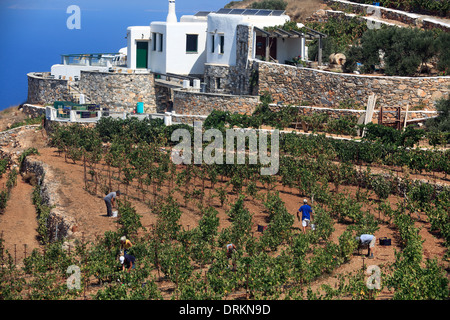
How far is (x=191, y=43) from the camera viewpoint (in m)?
40.2

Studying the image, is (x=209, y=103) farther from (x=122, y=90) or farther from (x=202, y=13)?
(x=202, y=13)

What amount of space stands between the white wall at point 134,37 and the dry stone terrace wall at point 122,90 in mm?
2241

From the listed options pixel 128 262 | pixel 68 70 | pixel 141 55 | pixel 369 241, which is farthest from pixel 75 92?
pixel 369 241

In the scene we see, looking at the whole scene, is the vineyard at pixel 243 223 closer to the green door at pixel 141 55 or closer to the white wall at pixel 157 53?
the white wall at pixel 157 53

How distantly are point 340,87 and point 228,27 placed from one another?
712 centimetres

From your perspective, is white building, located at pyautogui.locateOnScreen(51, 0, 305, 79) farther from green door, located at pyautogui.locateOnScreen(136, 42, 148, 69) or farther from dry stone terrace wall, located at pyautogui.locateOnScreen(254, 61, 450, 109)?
dry stone terrace wall, located at pyautogui.locateOnScreen(254, 61, 450, 109)

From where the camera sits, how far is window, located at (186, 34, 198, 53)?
40062 mm

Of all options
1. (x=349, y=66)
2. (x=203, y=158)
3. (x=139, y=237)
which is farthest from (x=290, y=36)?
(x=139, y=237)

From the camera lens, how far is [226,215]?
2430cm

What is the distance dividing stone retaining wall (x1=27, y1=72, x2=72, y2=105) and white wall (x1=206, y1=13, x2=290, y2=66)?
26.7ft

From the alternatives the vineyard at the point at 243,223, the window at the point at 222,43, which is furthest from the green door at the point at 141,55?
the vineyard at the point at 243,223

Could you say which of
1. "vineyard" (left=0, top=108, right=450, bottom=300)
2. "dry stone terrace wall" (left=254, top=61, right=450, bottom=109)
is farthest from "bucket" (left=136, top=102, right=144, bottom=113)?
"dry stone terrace wall" (left=254, top=61, right=450, bottom=109)

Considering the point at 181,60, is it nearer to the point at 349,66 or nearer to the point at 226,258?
the point at 349,66

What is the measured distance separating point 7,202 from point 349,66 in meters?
16.6
